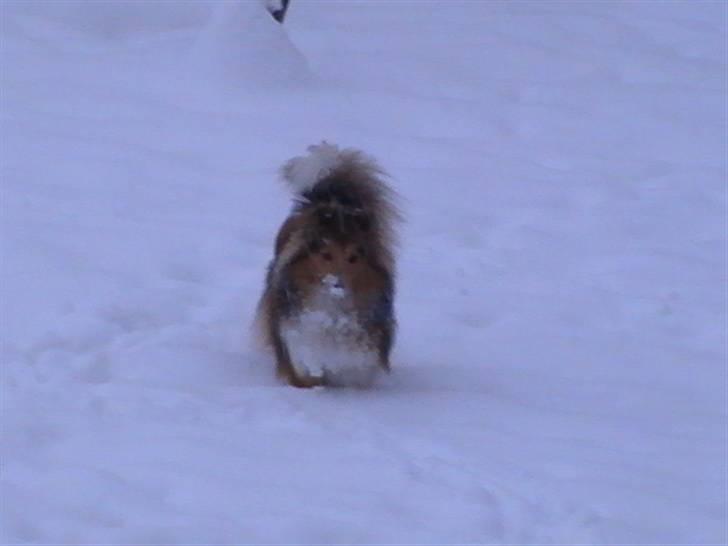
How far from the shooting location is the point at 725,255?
8.44 m

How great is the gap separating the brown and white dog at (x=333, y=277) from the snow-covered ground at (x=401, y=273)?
16 cm

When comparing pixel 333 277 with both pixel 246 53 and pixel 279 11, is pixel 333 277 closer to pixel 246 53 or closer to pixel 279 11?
pixel 246 53

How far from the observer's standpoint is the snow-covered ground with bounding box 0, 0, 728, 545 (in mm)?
4789

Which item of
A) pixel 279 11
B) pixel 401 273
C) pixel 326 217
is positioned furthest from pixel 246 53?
pixel 326 217

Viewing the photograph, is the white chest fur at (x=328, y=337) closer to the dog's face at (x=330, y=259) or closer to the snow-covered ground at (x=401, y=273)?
the dog's face at (x=330, y=259)

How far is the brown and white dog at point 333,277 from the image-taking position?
573cm

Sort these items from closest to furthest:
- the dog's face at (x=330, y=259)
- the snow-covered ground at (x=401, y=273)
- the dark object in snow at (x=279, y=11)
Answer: the snow-covered ground at (x=401, y=273) → the dog's face at (x=330, y=259) → the dark object in snow at (x=279, y=11)

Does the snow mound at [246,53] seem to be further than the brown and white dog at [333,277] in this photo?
Yes

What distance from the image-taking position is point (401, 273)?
25.4 feet

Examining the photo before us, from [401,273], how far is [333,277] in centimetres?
206

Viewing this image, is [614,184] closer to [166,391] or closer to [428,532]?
[166,391]

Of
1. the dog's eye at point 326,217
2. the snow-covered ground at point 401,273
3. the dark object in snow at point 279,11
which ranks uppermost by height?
the dog's eye at point 326,217

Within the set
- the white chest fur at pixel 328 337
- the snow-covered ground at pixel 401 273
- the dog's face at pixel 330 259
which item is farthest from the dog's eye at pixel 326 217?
the snow-covered ground at pixel 401 273

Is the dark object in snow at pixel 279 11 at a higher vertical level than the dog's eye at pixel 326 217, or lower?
lower
